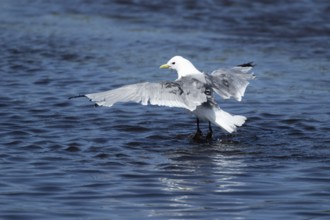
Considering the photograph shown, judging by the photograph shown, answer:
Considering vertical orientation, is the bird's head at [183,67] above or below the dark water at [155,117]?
above

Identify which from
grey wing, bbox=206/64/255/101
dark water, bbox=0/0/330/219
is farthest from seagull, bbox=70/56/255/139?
dark water, bbox=0/0/330/219

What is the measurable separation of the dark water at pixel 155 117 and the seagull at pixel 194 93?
33 centimetres

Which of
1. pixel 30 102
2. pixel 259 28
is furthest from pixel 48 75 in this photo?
pixel 259 28

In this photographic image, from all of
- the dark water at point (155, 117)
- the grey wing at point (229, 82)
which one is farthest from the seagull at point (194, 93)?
the dark water at point (155, 117)

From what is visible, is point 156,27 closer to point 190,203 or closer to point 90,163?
point 90,163

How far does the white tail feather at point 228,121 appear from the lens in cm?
884

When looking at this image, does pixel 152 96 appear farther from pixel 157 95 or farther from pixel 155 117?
pixel 155 117

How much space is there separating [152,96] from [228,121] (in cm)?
93

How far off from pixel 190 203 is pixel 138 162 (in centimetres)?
149

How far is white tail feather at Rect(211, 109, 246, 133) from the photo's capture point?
8.84 m

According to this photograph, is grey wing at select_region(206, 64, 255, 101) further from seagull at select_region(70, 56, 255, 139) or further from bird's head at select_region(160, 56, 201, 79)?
bird's head at select_region(160, 56, 201, 79)

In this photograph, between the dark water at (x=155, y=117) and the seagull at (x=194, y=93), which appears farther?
the seagull at (x=194, y=93)

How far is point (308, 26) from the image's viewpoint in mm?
15750

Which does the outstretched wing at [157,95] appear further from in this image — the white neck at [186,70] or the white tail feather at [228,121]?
the white neck at [186,70]
